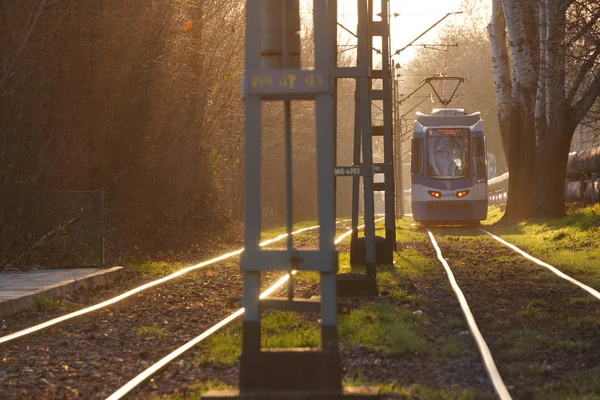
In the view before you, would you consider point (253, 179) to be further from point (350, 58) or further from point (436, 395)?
point (350, 58)

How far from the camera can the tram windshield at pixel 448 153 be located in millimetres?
33000

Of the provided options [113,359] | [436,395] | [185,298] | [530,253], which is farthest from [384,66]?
[436,395]

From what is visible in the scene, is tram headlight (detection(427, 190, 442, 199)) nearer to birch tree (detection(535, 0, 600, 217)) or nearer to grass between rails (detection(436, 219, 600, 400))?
birch tree (detection(535, 0, 600, 217))

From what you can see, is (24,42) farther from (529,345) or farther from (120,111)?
(529,345)

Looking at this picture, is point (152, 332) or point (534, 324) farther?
point (152, 332)

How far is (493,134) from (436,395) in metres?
72.5

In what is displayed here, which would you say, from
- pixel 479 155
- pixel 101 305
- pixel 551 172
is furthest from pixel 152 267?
pixel 479 155

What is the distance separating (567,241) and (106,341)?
551 inches

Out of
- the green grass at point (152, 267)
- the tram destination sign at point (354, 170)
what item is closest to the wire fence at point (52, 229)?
the green grass at point (152, 267)

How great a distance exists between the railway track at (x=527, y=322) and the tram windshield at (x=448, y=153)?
567 inches

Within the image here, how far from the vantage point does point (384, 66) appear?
1809 cm

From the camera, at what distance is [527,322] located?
34.9 ft

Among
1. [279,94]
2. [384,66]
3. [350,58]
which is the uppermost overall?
[350,58]

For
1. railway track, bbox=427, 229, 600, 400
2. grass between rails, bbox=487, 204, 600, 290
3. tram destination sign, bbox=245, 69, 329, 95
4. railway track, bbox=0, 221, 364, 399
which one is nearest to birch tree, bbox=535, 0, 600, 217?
grass between rails, bbox=487, 204, 600, 290
